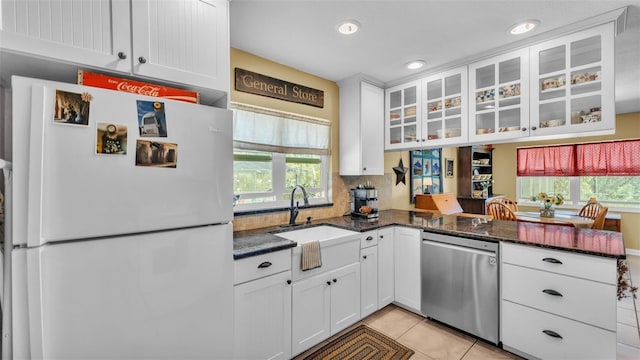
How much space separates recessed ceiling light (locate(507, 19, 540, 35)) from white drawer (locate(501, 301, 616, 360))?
2.06m

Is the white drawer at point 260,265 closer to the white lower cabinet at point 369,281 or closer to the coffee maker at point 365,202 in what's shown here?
the white lower cabinet at point 369,281

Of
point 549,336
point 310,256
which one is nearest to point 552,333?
point 549,336

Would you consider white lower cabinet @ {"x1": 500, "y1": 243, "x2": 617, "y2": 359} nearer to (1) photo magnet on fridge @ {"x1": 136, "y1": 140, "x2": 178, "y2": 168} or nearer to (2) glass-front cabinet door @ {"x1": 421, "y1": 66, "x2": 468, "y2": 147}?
(2) glass-front cabinet door @ {"x1": 421, "y1": 66, "x2": 468, "y2": 147}

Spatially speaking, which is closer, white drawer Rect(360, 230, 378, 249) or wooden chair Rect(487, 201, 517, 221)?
white drawer Rect(360, 230, 378, 249)

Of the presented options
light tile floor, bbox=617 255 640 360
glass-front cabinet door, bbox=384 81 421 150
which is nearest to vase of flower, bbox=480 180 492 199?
light tile floor, bbox=617 255 640 360

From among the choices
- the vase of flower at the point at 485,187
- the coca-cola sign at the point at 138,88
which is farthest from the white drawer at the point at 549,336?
the vase of flower at the point at 485,187

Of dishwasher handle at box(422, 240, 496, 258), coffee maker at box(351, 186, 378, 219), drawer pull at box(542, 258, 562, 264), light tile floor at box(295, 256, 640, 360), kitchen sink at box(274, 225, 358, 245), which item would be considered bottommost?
light tile floor at box(295, 256, 640, 360)

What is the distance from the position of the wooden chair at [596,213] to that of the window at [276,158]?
3.45m

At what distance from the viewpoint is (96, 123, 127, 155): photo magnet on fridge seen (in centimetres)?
102

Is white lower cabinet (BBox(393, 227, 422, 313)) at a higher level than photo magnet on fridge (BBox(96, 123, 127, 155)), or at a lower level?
lower

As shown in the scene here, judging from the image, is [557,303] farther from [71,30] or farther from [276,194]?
[71,30]

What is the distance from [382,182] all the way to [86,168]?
120 inches

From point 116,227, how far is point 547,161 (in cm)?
663

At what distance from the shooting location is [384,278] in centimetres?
253
